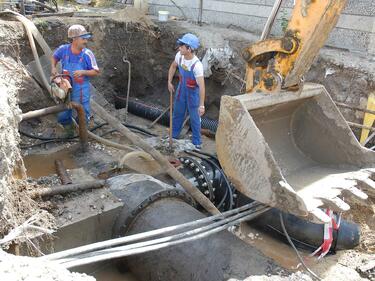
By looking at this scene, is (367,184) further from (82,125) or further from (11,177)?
(82,125)

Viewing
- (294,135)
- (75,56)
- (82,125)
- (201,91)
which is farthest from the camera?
(201,91)

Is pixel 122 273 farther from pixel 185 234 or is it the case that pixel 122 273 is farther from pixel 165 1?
pixel 165 1

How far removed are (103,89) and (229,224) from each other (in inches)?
238

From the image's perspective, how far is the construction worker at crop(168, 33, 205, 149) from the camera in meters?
6.27

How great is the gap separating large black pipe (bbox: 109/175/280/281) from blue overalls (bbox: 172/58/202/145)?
102 inches

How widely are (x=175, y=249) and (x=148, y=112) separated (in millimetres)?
5198

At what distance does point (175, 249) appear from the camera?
364 centimetres

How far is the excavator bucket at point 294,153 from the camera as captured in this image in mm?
3350

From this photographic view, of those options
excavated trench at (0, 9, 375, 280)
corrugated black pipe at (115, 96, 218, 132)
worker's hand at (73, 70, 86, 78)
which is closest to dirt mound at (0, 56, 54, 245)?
excavated trench at (0, 9, 375, 280)

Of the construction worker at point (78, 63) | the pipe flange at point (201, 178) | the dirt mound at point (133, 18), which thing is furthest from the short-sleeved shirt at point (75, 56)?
the dirt mound at point (133, 18)

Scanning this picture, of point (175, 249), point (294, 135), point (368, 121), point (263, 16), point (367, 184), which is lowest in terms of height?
point (175, 249)

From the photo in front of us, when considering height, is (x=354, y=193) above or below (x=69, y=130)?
above

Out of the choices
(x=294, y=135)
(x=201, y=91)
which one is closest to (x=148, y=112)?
(x=201, y=91)

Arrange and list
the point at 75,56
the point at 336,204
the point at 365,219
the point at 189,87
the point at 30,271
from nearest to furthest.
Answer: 1. the point at 30,271
2. the point at 336,204
3. the point at 365,219
4. the point at 75,56
5. the point at 189,87
